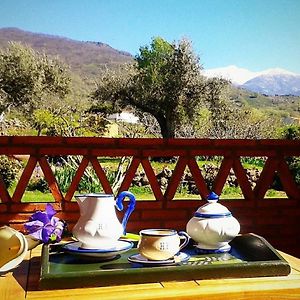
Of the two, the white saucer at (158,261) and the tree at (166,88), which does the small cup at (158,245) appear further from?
the tree at (166,88)

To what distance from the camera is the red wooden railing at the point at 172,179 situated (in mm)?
2199

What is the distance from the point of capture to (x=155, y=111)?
46.3ft

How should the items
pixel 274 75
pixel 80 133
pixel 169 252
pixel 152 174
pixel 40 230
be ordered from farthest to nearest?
1. pixel 274 75
2. pixel 80 133
3. pixel 152 174
4. pixel 40 230
5. pixel 169 252

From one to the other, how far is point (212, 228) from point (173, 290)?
0.30m

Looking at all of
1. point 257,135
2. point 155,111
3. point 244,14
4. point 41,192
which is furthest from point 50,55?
point 244,14

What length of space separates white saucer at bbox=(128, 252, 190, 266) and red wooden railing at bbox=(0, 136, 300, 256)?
980 millimetres

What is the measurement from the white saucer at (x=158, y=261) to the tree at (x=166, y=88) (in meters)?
12.3

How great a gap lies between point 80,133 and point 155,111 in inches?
104

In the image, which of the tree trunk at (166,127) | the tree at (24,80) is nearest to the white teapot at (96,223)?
the tree trunk at (166,127)

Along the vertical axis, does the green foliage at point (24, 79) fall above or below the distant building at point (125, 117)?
above

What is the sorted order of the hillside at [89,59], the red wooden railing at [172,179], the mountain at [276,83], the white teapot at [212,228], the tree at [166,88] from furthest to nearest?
the mountain at [276,83] < the hillside at [89,59] < the tree at [166,88] < the red wooden railing at [172,179] < the white teapot at [212,228]

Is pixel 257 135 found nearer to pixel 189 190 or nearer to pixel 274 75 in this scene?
pixel 189 190

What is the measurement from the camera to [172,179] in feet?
7.74

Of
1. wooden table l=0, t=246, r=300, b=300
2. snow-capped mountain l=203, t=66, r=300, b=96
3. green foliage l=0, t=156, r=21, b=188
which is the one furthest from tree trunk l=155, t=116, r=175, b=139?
wooden table l=0, t=246, r=300, b=300
